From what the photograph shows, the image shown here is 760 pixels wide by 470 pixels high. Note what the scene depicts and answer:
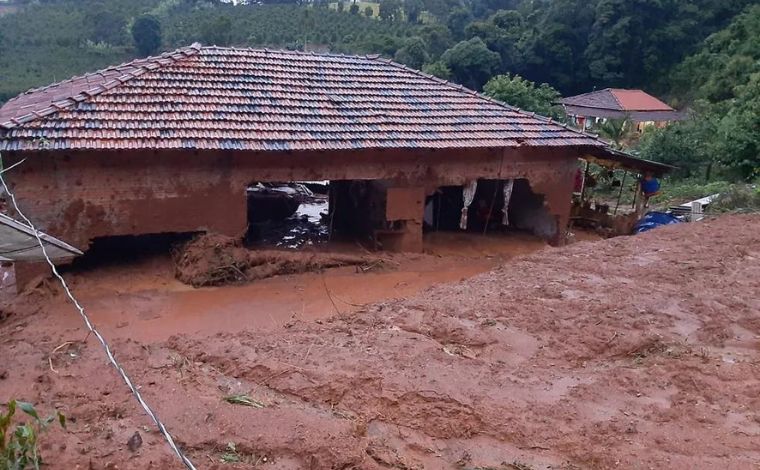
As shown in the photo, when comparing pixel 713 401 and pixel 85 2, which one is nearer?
pixel 713 401

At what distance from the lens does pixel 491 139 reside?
533 inches

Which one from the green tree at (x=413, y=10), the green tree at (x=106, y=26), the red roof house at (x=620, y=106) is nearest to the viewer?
the red roof house at (x=620, y=106)

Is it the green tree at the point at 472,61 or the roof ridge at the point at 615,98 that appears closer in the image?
the roof ridge at the point at 615,98

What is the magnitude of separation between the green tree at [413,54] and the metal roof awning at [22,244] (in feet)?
131

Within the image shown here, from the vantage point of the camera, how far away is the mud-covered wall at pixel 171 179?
425 inches

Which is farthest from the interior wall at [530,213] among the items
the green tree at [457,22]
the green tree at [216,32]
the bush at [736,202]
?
the green tree at [457,22]

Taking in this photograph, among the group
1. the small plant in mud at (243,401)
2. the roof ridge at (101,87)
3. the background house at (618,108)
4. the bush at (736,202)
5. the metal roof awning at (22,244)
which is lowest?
the background house at (618,108)

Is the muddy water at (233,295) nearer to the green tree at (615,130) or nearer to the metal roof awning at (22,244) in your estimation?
the metal roof awning at (22,244)

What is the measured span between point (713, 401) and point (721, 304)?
9.08ft

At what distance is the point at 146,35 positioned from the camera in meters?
44.6

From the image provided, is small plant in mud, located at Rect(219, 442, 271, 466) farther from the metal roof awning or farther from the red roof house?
the red roof house

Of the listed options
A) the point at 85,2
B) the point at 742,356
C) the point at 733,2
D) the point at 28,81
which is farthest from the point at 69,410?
the point at 85,2

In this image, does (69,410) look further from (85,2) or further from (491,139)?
(85,2)

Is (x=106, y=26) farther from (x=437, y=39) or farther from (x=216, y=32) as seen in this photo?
(x=437, y=39)
